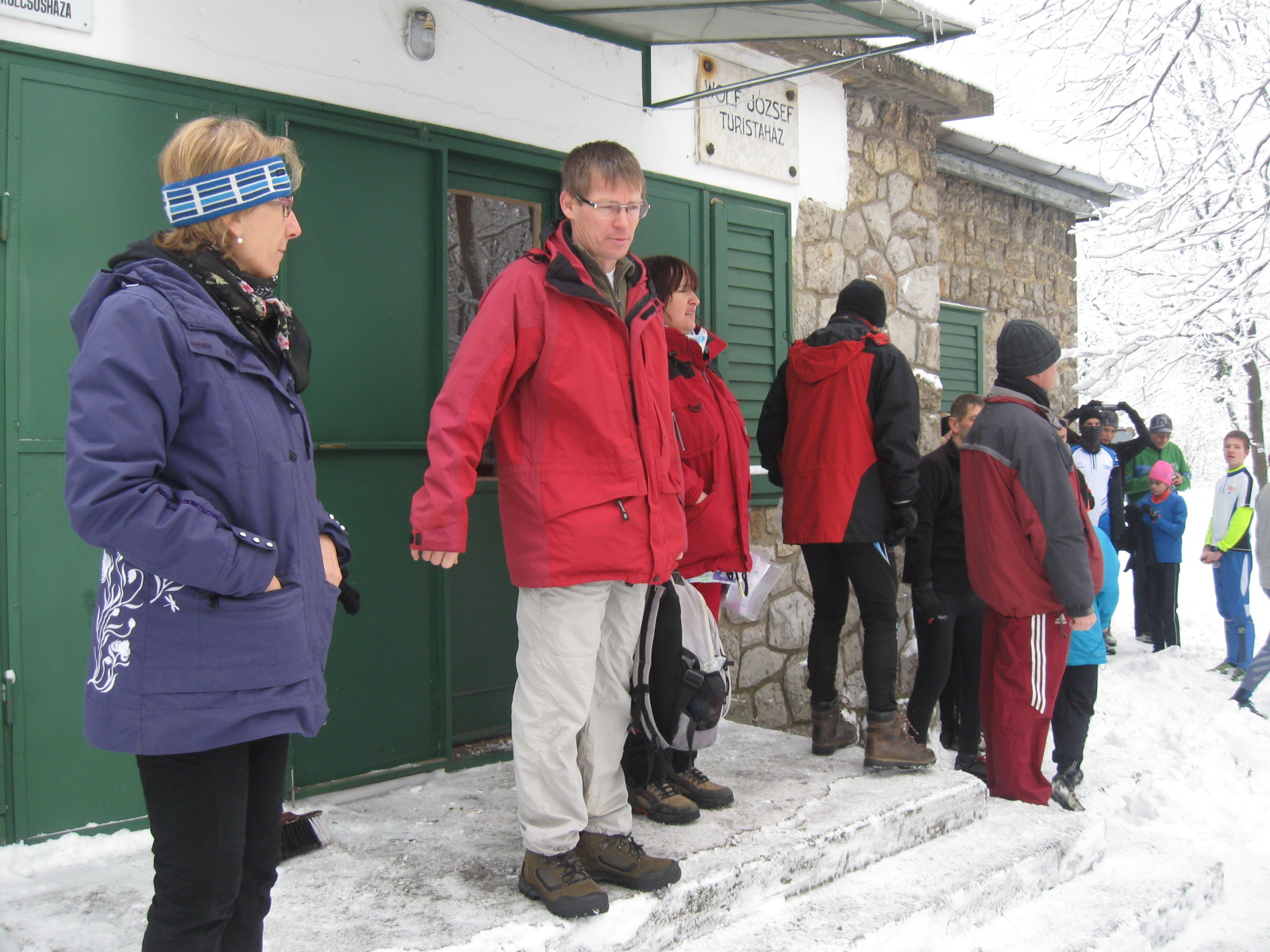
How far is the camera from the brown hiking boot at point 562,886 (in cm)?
234

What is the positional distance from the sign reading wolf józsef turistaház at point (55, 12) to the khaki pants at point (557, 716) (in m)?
2.03

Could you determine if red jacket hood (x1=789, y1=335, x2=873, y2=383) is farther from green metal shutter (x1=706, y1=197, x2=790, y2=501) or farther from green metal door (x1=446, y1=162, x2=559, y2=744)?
green metal door (x1=446, y1=162, x2=559, y2=744)

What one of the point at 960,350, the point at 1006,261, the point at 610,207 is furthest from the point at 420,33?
the point at 1006,261

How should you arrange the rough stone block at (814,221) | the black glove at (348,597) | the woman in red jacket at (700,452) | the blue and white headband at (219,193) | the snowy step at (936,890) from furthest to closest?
the rough stone block at (814,221), the woman in red jacket at (700,452), the snowy step at (936,890), the black glove at (348,597), the blue and white headband at (219,193)

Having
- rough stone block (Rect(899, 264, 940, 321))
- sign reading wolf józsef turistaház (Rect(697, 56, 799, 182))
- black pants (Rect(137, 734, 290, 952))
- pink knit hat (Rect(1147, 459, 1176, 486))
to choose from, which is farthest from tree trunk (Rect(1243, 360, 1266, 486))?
black pants (Rect(137, 734, 290, 952))

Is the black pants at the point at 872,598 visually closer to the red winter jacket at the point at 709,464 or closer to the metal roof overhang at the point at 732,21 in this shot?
the red winter jacket at the point at 709,464

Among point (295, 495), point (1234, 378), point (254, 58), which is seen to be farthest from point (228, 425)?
point (1234, 378)

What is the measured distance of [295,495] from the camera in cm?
177

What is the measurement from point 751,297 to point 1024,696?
2.25 m

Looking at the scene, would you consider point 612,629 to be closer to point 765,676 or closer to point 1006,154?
point 765,676

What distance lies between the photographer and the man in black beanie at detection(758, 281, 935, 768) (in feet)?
11.6

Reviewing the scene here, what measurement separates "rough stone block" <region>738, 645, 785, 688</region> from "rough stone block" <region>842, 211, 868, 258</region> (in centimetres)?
218

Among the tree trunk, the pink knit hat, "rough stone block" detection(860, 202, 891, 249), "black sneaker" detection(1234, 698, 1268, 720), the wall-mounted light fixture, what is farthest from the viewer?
the tree trunk

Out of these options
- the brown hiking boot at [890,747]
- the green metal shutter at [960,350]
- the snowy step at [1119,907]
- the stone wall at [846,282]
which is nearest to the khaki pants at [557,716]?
the snowy step at [1119,907]
